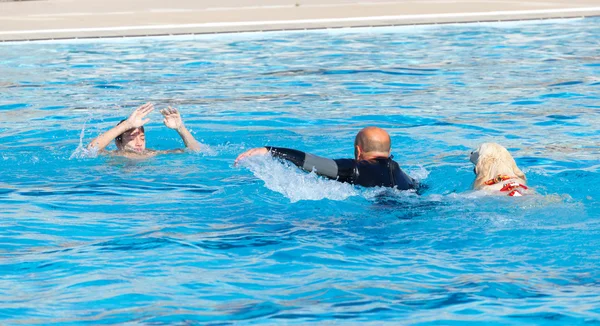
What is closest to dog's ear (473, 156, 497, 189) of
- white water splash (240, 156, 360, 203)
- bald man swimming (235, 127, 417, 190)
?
bald man swimming (235, 127, 417, 190)

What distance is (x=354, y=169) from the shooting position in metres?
6.57

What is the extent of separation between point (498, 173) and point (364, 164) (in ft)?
3.19

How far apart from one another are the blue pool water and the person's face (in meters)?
0.21

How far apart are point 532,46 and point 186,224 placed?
42.0 ft

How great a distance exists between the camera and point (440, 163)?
28.7 ft

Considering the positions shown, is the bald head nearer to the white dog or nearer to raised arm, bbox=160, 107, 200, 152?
the white dog

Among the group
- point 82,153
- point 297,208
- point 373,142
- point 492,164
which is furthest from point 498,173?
point 82,153

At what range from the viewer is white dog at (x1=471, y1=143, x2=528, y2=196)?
6.50 metres

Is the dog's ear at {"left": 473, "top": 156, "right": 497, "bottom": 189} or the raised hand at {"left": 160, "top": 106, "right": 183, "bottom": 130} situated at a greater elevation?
the raised hand at {"left": 160, "top": 106, "right": 183, "bottom": 130}

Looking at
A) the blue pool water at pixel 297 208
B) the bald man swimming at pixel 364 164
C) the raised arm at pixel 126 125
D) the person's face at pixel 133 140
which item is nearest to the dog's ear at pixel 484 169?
the blue pool water at pixel 297 208

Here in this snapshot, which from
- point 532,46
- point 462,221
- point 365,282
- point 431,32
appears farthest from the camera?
point 431,32

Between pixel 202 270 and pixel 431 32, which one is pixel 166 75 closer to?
pixel 431 32

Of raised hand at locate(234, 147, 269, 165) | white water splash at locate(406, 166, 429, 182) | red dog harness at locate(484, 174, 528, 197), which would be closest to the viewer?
red dog harness at locate(484, 174, 528, 197)

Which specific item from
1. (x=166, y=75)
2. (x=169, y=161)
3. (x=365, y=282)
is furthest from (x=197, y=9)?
(x=365, y=282)
